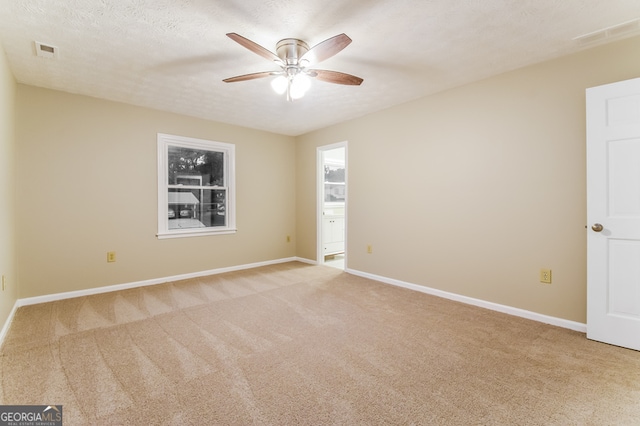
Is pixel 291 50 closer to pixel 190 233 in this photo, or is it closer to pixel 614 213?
pixel 614 213

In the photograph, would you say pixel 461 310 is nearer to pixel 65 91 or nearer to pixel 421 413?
pixel 421 413

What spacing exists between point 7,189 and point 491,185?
186 inches

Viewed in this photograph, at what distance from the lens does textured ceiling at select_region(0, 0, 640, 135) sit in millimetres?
1969

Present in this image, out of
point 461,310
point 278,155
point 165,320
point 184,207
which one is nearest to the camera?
point 165,320

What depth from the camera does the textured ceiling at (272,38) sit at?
197cm

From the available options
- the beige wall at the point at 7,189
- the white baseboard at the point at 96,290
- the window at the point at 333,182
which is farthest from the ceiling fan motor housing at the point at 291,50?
the window at the point at 333,182

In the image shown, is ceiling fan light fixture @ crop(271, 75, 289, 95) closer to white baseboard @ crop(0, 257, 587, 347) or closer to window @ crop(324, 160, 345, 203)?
white baseboard @ crop(0, 257, 587, 347)

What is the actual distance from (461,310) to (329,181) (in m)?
3.97

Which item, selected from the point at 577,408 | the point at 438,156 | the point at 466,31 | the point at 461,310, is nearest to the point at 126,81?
the point at 466,31

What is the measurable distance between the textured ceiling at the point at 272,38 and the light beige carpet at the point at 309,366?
2405 millimetres

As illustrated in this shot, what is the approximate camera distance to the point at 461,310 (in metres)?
3.05

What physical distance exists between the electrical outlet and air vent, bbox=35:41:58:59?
15.5ft

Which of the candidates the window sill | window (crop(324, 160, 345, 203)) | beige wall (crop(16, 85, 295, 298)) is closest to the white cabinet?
window (crop(324, 160, 345, 203))
